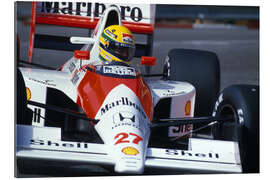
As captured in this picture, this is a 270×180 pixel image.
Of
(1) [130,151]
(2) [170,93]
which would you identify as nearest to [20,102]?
(1) [130,151]

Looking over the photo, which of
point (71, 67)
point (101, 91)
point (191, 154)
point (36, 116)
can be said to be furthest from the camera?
point (71, 67)

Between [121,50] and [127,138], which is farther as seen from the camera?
[121,50]

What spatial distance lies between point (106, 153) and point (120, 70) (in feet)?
3.00

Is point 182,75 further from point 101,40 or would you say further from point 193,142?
point 193,142

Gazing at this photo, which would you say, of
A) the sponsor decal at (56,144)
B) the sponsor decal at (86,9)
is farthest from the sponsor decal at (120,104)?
the sponsor decal at (86,9)

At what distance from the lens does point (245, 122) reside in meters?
3.80

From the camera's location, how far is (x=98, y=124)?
385cm

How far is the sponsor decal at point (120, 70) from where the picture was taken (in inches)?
165

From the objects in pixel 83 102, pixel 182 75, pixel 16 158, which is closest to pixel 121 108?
pixel 83 102

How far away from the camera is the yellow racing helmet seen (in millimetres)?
4457

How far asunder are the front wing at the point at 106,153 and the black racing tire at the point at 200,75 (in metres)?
1.54

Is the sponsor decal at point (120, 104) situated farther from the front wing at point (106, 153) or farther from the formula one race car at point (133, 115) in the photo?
the front wing at point (106, 153)

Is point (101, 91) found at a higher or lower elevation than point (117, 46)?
lower

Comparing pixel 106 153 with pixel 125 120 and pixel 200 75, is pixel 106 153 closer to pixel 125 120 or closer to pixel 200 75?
pixel 125 120
